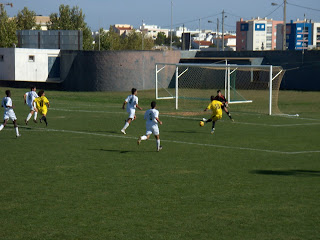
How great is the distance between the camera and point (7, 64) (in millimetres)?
56062

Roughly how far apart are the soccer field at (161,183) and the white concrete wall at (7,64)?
106ft

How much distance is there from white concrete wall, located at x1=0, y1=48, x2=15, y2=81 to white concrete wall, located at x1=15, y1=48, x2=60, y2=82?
508mm

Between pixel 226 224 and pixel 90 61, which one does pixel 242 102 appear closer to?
pixel 90 61

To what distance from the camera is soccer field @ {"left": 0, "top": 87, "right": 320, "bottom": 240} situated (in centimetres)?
998

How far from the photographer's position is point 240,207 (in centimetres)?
1133

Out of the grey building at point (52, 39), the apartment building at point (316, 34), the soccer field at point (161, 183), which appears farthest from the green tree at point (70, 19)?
the apartment building at point (316, 34)

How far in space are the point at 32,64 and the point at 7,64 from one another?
8.12ft

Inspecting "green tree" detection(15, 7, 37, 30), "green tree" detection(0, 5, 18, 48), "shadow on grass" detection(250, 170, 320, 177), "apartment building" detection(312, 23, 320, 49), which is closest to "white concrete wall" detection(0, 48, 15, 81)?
"green tree" detection(0, 5, 18, 48)

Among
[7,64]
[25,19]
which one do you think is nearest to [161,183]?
[7,64]

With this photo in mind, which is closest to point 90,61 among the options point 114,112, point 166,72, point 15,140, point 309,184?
point 166,72

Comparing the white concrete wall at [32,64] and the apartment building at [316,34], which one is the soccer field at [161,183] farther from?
the apartment building at [316,34]

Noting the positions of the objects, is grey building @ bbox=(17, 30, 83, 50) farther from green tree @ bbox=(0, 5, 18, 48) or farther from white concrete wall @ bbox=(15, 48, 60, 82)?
green tree @ bbox=(0, 5, 18, 48)

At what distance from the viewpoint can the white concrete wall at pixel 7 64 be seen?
55.5 m

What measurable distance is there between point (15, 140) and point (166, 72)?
116 ft
